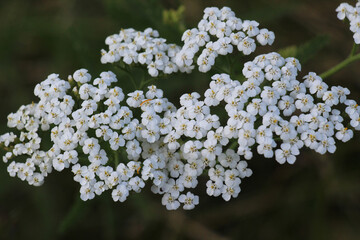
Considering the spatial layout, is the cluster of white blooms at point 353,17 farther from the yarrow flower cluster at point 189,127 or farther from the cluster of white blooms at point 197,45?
the cluster of white blooms at point 197,45

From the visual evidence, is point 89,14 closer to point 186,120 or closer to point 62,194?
point 62,194

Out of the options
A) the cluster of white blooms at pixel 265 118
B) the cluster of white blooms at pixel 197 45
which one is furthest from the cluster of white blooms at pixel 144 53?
the cluster of white blooms at pixel 265 118

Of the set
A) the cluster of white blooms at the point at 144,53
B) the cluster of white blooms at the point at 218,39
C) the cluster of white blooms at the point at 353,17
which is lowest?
the cluster of white blooms at the point at 144,53

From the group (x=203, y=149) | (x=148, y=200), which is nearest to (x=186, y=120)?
(x=203, y=149)

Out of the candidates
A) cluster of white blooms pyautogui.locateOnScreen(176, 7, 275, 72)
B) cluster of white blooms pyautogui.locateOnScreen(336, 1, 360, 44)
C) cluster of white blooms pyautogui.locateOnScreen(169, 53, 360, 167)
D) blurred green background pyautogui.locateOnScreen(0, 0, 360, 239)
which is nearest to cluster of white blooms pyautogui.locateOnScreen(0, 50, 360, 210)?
cluster of white blooms pyautogui.locateOnScreen(169, 53, 360, 167)

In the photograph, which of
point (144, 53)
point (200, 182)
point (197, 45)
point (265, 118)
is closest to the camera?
point (265, 118)

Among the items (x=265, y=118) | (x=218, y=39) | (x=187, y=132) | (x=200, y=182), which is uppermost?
(x=218, y=39)

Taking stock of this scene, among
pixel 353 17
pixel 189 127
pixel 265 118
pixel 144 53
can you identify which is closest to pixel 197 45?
pixel 144 53

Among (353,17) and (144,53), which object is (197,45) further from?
(353,17)
